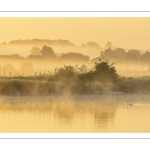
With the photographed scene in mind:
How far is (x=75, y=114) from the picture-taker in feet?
15.5

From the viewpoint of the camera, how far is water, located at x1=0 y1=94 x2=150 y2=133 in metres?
4.70

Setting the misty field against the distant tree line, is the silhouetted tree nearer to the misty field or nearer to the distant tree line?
the misty field

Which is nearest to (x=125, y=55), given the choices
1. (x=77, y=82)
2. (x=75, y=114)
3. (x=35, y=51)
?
(x=77, y=82)

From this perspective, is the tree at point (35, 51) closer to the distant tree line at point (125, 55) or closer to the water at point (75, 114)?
the water at point (75, 114)

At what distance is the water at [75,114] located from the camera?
470 cm

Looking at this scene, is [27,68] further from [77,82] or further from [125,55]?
[125,55]

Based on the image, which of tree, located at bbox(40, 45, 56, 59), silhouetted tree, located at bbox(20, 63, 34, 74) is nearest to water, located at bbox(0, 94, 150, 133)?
silhouetted tree, located at bbox(20, 63, 34, 74)

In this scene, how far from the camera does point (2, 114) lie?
15.5 feet

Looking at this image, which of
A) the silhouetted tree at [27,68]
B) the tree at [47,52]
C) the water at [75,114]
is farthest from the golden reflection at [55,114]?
the tree at [47,52]

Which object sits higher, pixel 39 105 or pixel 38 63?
pixel 38 63
